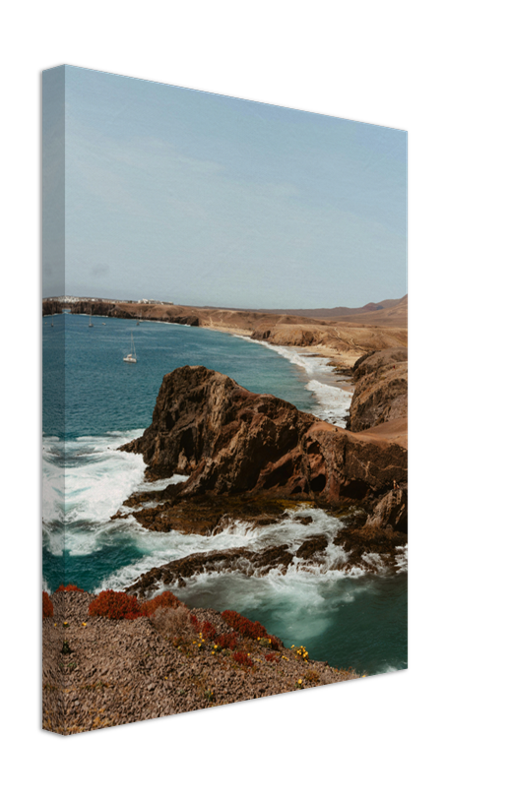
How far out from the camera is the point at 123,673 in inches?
258

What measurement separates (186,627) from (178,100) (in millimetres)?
5262

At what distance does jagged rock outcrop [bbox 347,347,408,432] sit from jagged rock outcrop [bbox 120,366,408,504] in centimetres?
40

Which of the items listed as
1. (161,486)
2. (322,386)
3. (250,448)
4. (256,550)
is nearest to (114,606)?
(161,486)

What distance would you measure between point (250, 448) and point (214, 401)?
69 cm

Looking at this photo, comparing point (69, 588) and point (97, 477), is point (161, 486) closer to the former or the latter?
point (97, 477)

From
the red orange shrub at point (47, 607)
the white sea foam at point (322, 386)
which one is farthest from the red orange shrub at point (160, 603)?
the white sea foam at point (322, 386)

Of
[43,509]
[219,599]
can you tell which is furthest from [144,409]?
[219,599]

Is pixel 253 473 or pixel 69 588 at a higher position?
pixel 253 473

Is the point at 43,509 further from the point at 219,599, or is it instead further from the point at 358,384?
the point at 358,384

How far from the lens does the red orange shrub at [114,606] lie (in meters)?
6.78

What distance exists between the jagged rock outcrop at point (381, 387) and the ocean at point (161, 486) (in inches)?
10.6

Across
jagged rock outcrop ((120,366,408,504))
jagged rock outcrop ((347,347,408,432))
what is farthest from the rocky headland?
jagged rock outcrop ((347,347,408,432))

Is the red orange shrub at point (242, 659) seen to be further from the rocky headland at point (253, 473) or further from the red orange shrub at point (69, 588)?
the red orange shrub at point (69, 588)

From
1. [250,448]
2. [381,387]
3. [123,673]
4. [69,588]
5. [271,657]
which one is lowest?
[271,657]
